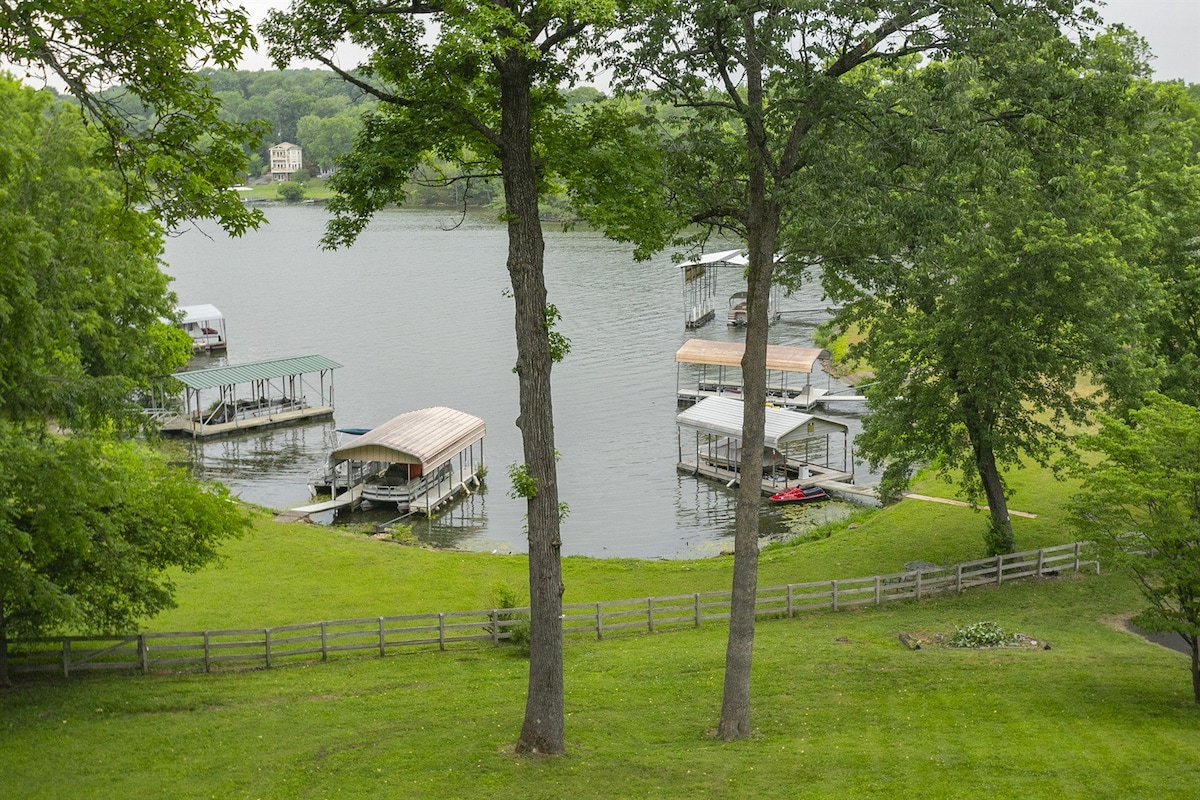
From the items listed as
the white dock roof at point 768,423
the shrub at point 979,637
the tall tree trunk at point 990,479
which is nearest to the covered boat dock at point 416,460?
the white dock roof at point 768,423

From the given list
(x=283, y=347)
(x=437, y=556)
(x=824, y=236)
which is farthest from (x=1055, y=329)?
(x=283, y=347)

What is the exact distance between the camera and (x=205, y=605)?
27312 millimetres

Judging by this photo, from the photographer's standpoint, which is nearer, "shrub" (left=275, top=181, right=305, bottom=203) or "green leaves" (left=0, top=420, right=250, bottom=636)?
"green leaves" (left=0, top=420, right=250, bottom=636)

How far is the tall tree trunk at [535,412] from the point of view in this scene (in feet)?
47.0

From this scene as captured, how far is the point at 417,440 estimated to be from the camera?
134ft

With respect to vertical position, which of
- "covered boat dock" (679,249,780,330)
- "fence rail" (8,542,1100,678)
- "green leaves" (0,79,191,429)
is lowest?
"fence rail" (8,542,1100,678)

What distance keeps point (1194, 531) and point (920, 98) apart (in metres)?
8.64

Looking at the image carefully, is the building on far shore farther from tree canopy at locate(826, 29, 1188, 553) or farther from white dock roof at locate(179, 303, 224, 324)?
tree canopy at locate(826, 29, 1188, 553)

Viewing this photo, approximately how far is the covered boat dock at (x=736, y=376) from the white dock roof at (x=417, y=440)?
14.7 meters

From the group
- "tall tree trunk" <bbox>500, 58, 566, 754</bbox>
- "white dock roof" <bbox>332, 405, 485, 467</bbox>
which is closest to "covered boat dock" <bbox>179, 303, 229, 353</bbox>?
"white dock roof" <bbox>332, 405, 485, 467</bbox>

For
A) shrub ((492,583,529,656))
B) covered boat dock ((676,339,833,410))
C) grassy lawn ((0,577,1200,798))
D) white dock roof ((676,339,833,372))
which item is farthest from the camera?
Result: covered boat dock ((676,339,833,410))

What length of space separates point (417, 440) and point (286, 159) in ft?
507

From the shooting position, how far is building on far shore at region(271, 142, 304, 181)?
180375 millimetres

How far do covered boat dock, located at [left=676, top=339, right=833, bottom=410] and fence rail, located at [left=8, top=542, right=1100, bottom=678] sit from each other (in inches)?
992
